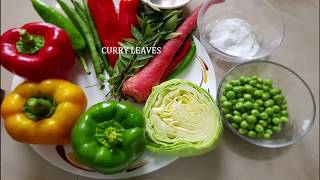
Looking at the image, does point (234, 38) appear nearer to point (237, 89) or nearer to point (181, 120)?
point (237, 89)

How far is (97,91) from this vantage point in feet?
3.16

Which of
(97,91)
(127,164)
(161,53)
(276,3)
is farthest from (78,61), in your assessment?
(276,3)

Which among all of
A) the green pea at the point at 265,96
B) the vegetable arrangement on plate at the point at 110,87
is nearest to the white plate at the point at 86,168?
the vegetable arrangement on plate at the point at 110,87

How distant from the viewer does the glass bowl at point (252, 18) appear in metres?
1.05

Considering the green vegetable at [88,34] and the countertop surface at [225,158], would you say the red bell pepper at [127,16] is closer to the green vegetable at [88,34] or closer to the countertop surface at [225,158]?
the green vegetable at [88,34]

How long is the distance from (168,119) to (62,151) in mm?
278

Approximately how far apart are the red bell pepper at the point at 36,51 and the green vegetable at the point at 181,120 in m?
0.25

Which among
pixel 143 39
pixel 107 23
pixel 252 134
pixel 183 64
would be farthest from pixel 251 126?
pixel 107 23

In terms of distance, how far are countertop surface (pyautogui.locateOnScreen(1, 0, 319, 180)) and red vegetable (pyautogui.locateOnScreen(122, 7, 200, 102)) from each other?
15 centimetres

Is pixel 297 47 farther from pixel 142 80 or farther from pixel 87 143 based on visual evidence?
pixel 87 143

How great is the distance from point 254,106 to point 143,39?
34 centimetres

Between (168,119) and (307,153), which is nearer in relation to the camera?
(168,119)

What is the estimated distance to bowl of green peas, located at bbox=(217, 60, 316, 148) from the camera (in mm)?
924

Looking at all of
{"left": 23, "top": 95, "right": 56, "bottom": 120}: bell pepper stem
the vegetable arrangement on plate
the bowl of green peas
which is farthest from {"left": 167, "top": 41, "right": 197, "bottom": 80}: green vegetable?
{"left": 23, "top": 95, "right": 56, "bottom": 120}: bell pepper stem
